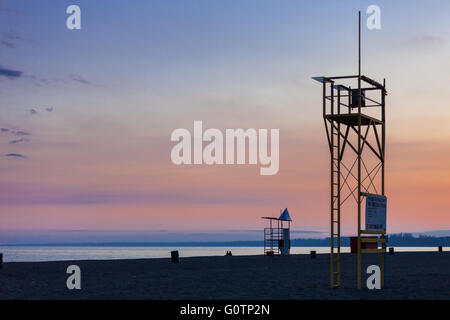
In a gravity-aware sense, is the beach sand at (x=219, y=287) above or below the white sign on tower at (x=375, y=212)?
below

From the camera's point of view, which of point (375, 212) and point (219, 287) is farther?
point (219, 287)

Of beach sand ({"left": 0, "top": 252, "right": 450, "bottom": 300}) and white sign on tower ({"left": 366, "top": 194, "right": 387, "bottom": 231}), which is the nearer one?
beach sand ({"left": 0, "top": 252, "right": 450, "bottom": 300})

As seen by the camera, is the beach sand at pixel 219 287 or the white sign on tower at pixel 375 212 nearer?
the beach sand at pixel 219 287

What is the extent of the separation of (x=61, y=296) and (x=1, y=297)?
2.29 metres

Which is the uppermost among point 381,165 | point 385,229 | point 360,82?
point 360,82

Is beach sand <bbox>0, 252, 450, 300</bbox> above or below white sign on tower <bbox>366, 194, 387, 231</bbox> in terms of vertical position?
below

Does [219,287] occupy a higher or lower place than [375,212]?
lower

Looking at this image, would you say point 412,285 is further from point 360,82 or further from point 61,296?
point 61,296
